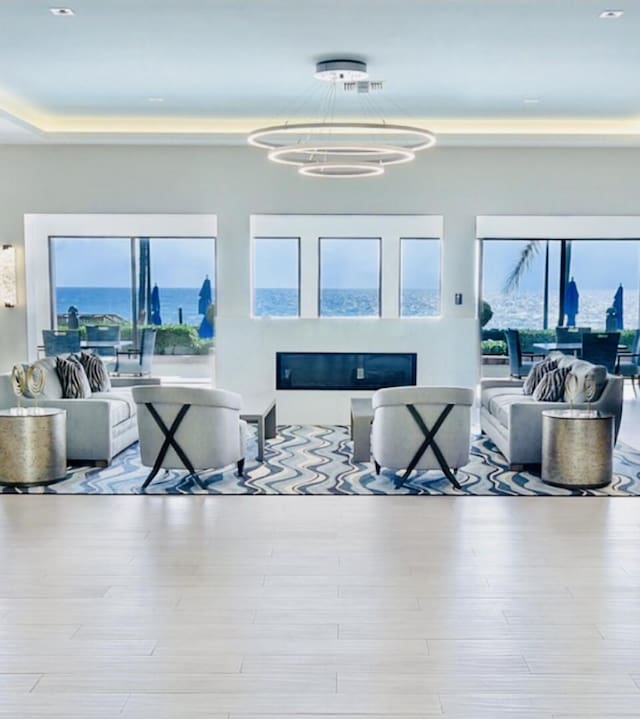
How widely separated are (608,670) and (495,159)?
727cm

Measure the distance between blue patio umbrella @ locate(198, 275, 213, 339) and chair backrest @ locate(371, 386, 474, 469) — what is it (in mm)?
5334

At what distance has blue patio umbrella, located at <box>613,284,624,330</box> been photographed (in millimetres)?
11734

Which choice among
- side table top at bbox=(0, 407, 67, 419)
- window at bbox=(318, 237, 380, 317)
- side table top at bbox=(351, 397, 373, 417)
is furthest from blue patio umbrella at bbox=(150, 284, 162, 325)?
side table top at bbox=(0, 407, 67, 419)

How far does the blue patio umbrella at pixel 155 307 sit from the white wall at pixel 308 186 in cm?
207

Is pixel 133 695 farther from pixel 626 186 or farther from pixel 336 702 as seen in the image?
pixel 626 186

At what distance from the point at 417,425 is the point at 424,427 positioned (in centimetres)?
6

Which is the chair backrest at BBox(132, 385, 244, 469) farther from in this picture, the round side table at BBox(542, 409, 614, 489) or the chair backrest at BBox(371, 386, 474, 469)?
the round side table at BBox(542, 409, 614, 489)

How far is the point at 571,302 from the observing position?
38.2 feet

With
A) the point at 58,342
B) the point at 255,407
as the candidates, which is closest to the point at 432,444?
the point at 255,407

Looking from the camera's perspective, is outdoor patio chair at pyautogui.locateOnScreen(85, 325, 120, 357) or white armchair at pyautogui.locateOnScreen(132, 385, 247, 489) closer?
white armchair at pyautogui.locateOnScreen(132, 385, 247, 489)

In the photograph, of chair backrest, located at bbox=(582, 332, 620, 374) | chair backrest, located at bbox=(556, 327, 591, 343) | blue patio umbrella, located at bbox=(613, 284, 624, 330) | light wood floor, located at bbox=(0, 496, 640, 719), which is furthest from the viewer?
blue patio umbrella, located at bbox=(613, 284, 624, 330)

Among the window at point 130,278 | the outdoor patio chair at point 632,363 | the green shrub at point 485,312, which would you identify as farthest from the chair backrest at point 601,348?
the window at point 130,278

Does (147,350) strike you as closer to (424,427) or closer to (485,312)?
(485,312)

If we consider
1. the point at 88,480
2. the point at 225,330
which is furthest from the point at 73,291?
the point at 88,480
